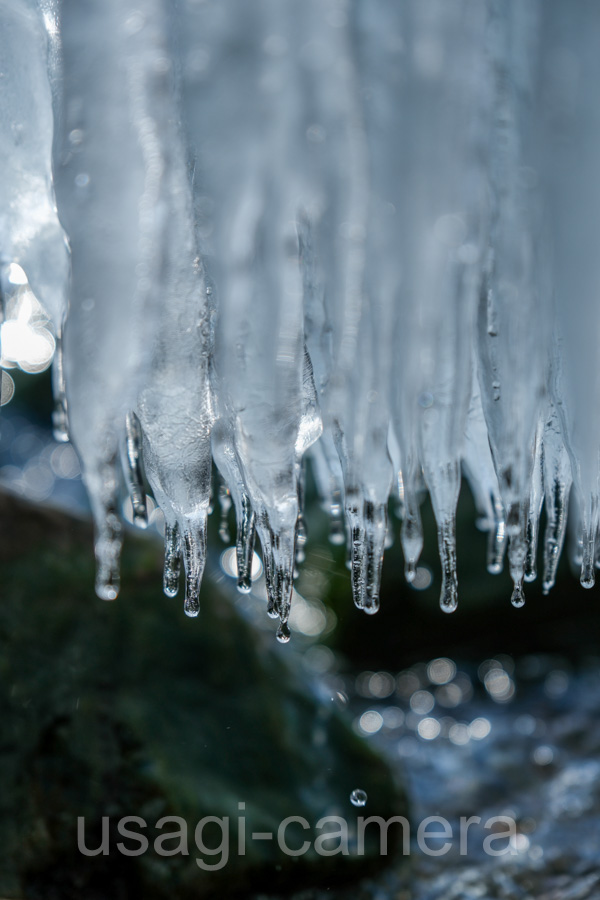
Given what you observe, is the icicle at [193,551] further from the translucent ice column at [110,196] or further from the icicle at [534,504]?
the icicle at [534,504]

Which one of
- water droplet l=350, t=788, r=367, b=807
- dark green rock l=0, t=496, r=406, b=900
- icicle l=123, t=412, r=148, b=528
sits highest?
icicle l=123, t=412, r=148, b=528

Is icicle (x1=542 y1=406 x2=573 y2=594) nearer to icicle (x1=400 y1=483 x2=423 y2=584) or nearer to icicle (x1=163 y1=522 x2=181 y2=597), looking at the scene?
icicle (x1=400 y1=483 x2=423 y2=584)

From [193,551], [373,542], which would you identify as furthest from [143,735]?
[373,542]

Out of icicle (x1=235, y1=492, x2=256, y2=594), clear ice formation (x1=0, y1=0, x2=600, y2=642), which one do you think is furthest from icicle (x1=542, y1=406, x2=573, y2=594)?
icicle (x1=235, y1=492, x2=256, y2=594)

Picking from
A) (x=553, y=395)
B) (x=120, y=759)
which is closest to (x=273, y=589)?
(x=553, y=395)

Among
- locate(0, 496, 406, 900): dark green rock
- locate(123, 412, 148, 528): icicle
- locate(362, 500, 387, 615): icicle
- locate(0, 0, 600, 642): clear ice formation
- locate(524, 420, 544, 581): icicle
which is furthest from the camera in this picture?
locate(0, 496, 406, 900): dark green rock

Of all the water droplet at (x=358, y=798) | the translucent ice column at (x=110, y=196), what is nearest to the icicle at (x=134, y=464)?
the translucent ice column at (x=110, y=196)

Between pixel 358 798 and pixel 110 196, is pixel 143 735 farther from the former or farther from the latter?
pixel 110 196

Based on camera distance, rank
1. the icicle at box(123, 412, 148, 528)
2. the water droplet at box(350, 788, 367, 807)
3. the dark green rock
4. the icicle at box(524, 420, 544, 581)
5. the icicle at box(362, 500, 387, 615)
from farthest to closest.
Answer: the water droplet at box(350, 788, 367, 807) → the dark green rock → the icicle at box(524, 420, 544, 581) → the icicle at box(123, 412, 148, 528) → the icicle at box(362, 500, 387, 615)
